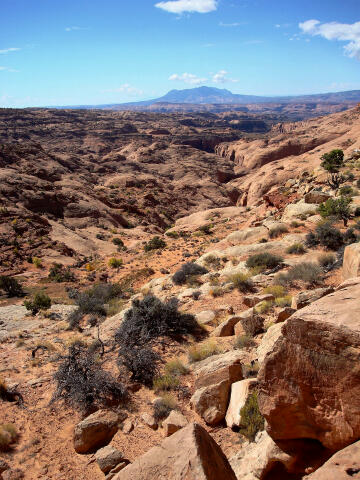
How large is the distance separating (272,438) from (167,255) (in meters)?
16.9

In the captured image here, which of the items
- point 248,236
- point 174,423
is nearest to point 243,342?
point 174,423

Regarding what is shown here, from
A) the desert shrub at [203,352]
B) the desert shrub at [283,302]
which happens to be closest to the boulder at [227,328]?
the desert shrub at [203,352]

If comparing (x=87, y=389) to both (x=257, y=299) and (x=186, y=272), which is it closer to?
(x=257, y=299)

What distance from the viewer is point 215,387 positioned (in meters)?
5.06

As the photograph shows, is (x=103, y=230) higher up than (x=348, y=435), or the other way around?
(x=348, y=435)

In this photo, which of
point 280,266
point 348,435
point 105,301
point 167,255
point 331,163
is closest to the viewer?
point 348,435

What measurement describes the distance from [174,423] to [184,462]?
2232mm

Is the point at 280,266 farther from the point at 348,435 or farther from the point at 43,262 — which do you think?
the point at 43,262

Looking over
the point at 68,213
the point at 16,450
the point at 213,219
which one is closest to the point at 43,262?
the point at 68,213

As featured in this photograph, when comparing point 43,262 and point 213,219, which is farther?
point 213,219

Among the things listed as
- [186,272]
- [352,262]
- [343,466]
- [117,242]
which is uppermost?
[352,262]

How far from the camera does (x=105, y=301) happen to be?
12.9m

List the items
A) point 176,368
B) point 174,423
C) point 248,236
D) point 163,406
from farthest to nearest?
point 248,236, point 176,368, point 163,406, point 174,423

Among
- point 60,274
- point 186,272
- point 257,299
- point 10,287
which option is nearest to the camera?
point 257,299
